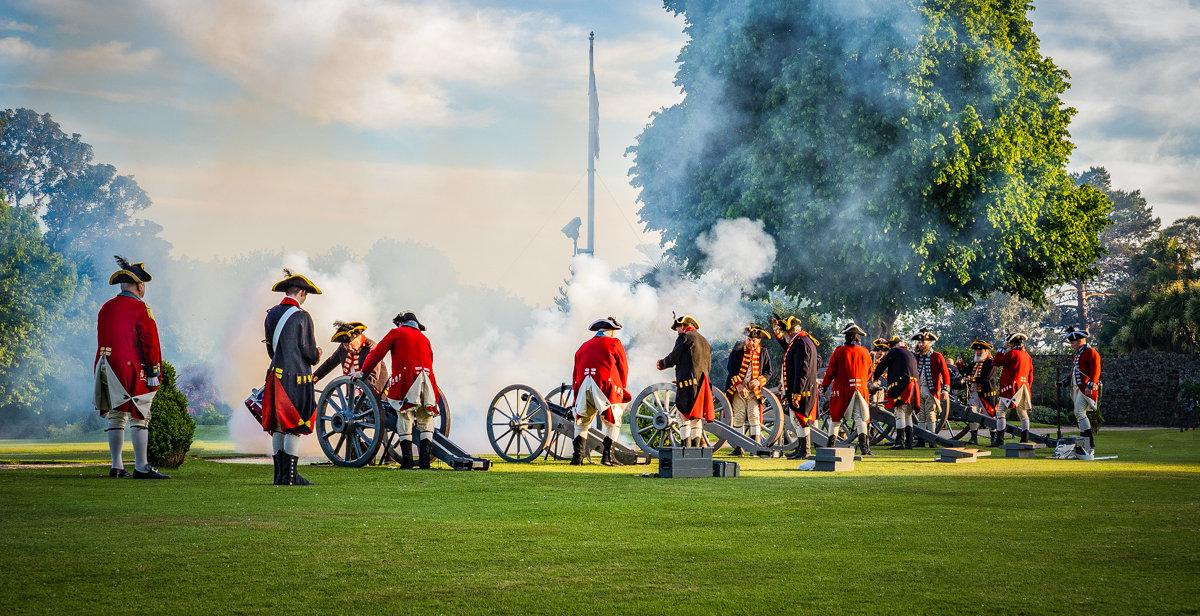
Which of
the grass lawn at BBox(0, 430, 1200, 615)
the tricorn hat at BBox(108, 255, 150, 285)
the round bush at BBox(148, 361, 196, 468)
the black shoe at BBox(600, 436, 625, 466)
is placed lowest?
the grass lawn at BBox(0, 430, 1200, 615)

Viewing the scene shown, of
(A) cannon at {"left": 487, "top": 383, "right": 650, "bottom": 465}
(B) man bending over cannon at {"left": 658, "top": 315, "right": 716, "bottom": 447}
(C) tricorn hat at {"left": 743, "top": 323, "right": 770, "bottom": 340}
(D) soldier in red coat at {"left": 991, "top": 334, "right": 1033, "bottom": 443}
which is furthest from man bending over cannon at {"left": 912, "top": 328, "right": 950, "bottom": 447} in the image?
(A) cannon at {"left": 487, "top": 383, "right": 650, "bottom": 465}

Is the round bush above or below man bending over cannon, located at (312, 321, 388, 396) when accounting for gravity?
below

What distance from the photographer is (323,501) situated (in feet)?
32.6

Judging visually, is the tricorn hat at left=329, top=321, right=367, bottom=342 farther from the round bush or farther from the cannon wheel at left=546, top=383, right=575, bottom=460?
the cannon wheel at left=546, top=383, right=575, bottom=460

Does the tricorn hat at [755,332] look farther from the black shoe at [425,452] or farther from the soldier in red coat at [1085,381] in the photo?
the black shoe at [425,452]

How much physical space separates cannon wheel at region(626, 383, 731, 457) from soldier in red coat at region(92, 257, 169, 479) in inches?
262

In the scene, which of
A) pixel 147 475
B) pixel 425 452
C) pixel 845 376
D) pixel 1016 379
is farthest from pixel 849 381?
pixel 147 475

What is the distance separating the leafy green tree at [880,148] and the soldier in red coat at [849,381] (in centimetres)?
958

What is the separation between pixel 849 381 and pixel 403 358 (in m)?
6.77

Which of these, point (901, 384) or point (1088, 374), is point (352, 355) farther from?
point (1088, 374)

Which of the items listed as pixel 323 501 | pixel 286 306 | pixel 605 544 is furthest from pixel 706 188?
pixel 605 544

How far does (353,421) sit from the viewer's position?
14.3 metres

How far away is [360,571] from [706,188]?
2396 centimetres

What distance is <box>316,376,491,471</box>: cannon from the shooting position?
13945 millimetres
